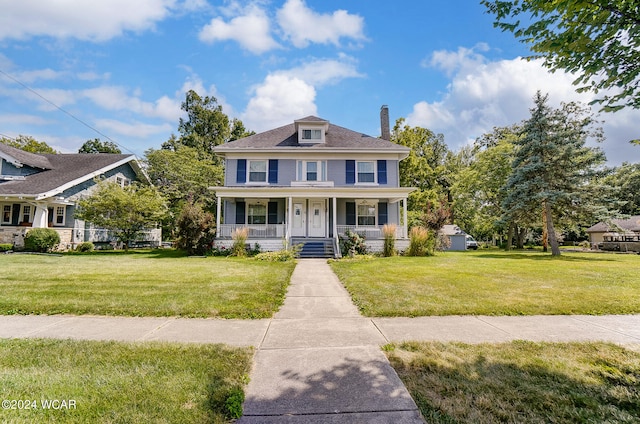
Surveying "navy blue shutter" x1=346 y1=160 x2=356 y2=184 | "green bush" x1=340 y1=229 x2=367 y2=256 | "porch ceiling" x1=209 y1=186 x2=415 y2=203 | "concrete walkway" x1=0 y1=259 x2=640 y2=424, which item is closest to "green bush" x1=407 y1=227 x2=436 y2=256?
"green bush" x1=340 y1=229 x2=367 y2=256

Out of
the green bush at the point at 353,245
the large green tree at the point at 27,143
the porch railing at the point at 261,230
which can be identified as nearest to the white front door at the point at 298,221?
the porch railing at the point at 261,230

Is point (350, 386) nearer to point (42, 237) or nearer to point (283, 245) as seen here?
point (283, 245)

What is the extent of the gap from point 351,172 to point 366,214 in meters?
2.99

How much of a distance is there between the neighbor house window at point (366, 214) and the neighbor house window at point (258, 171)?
6620 millimetres

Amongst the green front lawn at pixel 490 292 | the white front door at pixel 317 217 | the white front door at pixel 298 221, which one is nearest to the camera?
the green front lawn at pixel 490 292

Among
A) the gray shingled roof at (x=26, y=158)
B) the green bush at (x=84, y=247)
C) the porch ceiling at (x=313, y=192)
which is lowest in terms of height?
the green bush at (x=84, y=247)

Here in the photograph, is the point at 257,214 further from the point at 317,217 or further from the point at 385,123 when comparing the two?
the point at 385,123

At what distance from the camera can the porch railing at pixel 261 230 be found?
1772 centimetres

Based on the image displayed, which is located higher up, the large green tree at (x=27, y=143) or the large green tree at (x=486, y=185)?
the large green tree at (x=27, y=143)

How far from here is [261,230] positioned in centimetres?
1811

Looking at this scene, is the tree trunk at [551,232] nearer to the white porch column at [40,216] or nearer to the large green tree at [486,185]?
the large green tree at [486,185]

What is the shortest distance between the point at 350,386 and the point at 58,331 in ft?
14.7

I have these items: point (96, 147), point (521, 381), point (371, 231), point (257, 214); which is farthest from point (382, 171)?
point (96, 147)

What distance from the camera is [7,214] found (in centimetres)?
1966
